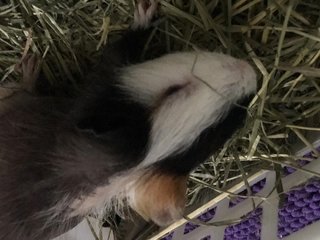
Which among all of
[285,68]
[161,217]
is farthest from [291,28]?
[161,217]

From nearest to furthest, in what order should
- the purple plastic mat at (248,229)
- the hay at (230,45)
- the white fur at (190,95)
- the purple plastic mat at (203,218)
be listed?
the white fur at (190,95) < the hay at (230,45) < the purple plastic mat at (248,229) < the purple plastic mat at (203,218)

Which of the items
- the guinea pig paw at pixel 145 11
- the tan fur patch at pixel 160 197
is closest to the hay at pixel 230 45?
the guinea pig paw at pixel 145 11

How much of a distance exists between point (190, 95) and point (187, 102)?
0.6 inches

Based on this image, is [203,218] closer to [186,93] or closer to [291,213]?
[291,213]

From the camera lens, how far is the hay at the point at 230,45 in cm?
132

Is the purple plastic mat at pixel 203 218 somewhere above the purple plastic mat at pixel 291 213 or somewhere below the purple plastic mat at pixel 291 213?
below

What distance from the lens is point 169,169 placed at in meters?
1.30

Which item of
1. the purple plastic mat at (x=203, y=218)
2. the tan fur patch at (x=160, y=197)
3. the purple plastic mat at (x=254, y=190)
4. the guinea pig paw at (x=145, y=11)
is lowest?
the purple plastic mat at (x=203, y=218)

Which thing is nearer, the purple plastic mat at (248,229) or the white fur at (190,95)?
the white fur at (190,95)

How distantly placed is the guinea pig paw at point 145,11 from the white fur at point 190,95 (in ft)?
0.47

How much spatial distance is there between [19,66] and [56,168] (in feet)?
1.03

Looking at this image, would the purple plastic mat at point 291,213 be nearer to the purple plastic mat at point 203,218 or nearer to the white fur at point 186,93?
the purple plastic mat at point 203,218

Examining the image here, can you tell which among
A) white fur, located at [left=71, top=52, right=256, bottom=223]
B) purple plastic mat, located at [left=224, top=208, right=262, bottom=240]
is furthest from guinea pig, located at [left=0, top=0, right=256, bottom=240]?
purple plastic mat, located at [left=224, top=208, right=262, bottom=240]

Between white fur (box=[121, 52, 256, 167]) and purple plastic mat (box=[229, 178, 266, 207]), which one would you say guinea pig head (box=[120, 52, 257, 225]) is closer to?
white fur (box=[121, 52, 256, 167])
